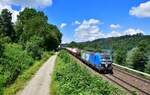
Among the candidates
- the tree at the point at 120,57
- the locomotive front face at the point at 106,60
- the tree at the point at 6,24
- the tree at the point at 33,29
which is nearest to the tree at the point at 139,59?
the tree at the point at 120,57

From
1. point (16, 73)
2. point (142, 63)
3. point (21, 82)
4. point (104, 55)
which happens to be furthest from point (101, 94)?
point (142, 63)

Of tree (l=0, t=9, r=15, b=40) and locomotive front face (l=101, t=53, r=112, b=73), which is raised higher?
tree (l=0, t=9, r=15, b=40)

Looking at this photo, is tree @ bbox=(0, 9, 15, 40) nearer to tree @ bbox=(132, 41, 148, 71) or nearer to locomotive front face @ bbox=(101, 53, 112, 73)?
tree @ bbox=(132, 41, 148, 71)

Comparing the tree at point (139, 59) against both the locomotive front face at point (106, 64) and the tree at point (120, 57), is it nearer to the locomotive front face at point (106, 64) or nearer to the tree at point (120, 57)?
the tree at point (120, 57)

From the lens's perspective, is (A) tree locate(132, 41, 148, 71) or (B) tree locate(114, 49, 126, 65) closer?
(A) tree locate(132, 41, 148, 71)

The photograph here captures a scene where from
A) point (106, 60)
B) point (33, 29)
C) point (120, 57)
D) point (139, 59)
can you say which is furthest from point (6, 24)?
point (106, 60)

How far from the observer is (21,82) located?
3441 cm

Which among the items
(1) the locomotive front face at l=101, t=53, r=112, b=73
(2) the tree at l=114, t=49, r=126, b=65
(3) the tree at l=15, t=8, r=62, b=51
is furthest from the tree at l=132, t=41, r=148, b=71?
(3) the tree at l=15, t=8, r=62, b=51

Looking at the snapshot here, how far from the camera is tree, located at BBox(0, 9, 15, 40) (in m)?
115

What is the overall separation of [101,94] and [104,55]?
26.3 meters

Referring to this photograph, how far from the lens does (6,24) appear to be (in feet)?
383

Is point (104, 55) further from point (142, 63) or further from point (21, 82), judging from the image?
point (142, 63)

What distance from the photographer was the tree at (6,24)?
114731 mm

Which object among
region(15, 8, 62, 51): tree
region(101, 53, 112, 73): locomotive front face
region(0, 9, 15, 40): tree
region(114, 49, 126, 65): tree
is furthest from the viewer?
region(0, 9, 15, 40): tree
